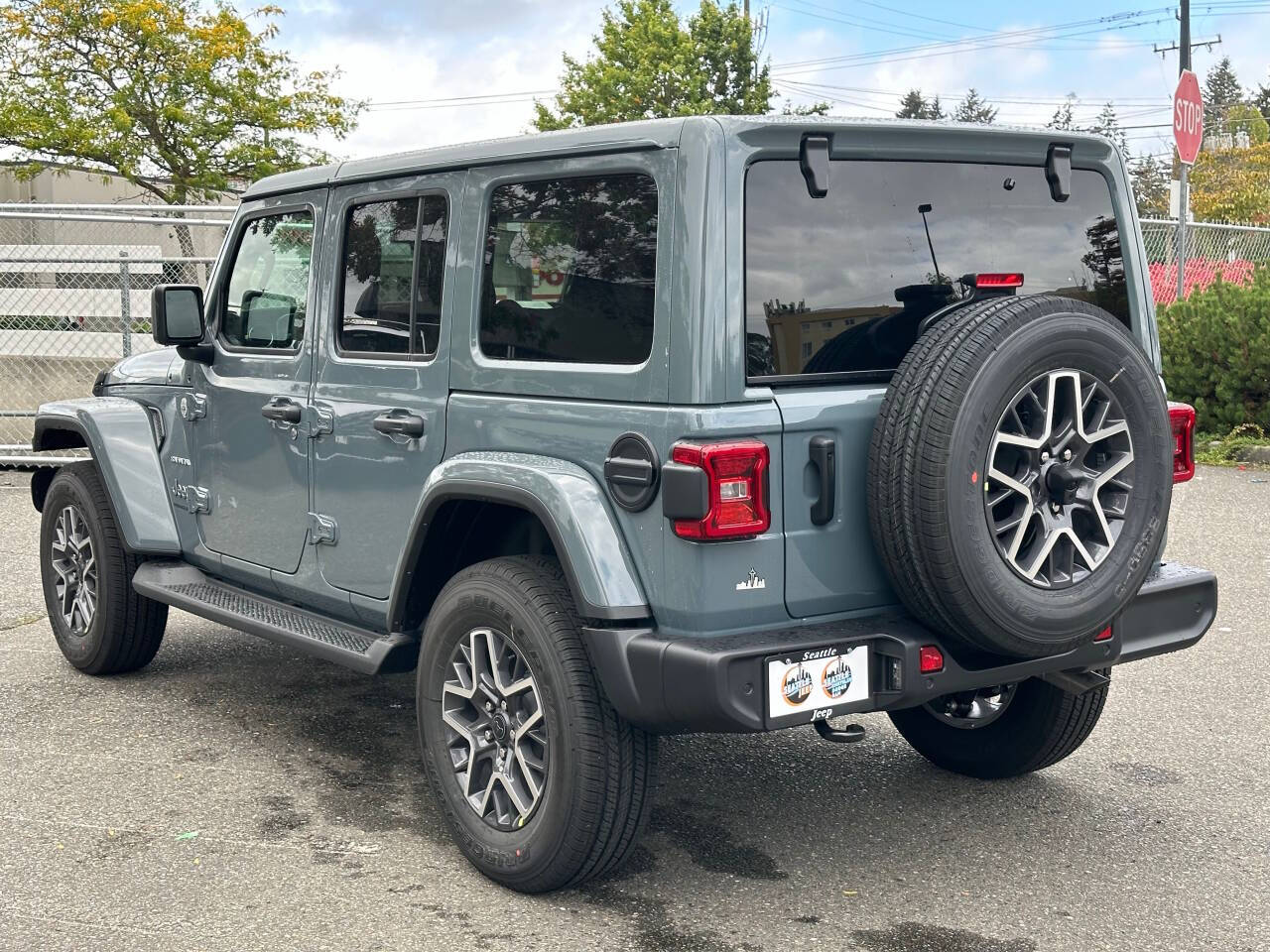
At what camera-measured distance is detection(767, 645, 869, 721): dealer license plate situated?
10.5ft

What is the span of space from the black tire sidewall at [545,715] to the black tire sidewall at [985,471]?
102cm

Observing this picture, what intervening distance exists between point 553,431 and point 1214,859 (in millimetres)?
2185

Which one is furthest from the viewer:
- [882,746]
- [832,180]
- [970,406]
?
[882,746]

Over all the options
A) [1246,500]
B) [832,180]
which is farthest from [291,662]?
[1246,500]

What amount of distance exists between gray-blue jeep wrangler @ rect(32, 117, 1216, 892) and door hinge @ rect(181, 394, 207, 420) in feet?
3.49

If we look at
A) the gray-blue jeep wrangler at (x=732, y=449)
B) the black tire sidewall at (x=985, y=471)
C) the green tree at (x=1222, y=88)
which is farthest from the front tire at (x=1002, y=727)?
the green tree at (x=1222, y=88)

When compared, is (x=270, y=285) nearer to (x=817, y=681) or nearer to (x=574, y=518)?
(x=574, y=518)

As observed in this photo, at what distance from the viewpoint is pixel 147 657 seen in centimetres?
570

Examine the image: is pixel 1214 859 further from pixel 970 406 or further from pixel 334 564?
pixel 334 564

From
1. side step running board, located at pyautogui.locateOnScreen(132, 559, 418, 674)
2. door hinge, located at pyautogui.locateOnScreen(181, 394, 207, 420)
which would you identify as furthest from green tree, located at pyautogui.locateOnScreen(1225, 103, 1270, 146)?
side step running board, located at pyautogui.locateOnScreen(132, 559, 418, 674)

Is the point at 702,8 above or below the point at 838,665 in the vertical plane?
above

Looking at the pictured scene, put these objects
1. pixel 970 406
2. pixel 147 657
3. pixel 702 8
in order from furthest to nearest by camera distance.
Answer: pixel 702 8
pixel 147 657
pixel 970 406

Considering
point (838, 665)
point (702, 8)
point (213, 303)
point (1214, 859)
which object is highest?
point (702, 8)

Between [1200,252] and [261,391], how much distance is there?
43.3 feet
